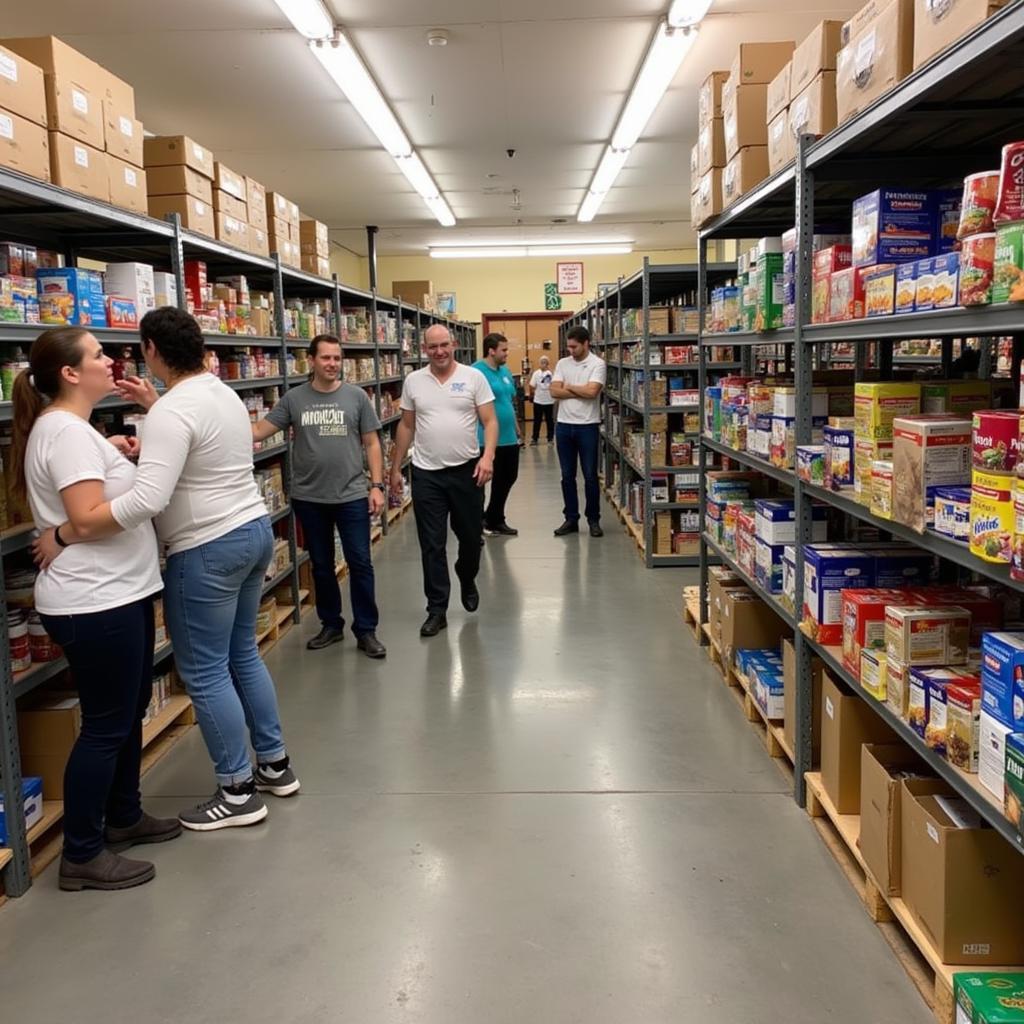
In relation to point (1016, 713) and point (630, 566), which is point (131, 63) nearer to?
point (630, 566)

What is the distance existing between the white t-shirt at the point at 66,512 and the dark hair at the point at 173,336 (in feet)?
1.26

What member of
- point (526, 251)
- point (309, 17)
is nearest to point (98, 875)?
point (309, 17)

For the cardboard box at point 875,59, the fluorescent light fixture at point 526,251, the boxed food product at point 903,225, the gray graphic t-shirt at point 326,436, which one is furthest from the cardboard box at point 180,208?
the fluorescent light fixture at point 526,251

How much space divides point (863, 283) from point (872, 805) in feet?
4.99

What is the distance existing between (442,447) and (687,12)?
3504 mm

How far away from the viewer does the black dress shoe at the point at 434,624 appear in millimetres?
5457

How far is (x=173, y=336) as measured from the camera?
9.47 feet

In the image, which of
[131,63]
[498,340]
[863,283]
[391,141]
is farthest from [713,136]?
[391,141]

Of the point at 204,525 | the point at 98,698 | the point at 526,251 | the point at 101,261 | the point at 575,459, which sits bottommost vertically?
the point at 98,698

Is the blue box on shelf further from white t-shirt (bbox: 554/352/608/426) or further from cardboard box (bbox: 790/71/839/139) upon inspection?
white t-shirt (bbox: 554/352/608/426)

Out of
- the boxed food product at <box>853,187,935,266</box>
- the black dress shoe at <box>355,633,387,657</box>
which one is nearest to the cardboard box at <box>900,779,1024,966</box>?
the boxed food product at <box>853,187,935,266</box>

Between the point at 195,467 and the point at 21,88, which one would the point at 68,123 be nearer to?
the point at 21,88

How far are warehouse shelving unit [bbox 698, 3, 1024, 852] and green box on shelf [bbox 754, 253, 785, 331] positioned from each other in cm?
6

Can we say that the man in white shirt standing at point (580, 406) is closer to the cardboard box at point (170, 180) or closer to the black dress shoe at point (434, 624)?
the black dress shoe at point (434, 624)
